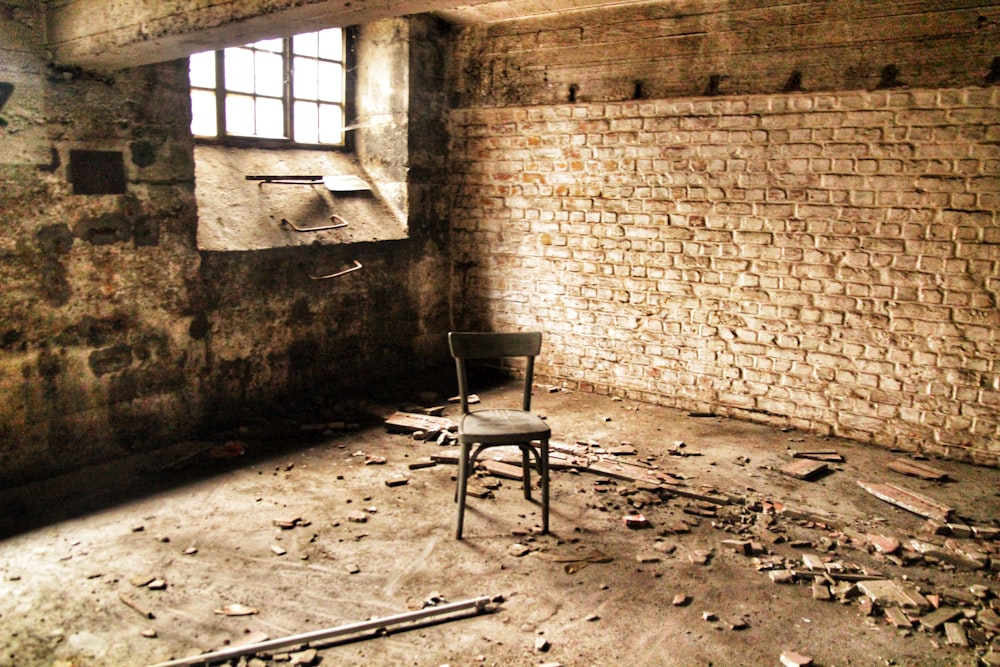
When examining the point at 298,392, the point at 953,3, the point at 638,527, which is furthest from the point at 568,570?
the point at 953,3

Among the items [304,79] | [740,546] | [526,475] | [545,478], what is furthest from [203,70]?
[740,546]

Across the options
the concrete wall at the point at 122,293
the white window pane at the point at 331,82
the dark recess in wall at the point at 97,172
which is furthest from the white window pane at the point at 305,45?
the dark recess in wall at the point at 97,172

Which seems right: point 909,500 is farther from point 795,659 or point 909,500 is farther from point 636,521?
point 795,659

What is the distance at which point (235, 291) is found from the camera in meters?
4.96

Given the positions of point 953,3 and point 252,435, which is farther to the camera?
point 252,435

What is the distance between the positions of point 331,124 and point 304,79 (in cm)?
45

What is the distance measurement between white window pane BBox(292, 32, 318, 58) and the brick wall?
131 cm

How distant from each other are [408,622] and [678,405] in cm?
337

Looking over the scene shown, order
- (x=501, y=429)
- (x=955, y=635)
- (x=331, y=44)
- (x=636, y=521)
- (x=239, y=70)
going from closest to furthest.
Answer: (x=955, y=635) < (x=501, y=429) < (x=636, y=521) < (x=239, y=70) < (x=331, y=44)

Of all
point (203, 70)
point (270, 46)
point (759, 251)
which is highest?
point (270, 46)

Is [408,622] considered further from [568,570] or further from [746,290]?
[746,290]

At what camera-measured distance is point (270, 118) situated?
5.71 meters

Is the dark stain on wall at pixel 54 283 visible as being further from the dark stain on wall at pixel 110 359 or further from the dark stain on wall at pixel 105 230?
the dark stain on wall at pixel 110 359

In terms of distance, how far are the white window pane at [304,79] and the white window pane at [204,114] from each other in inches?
28.7
